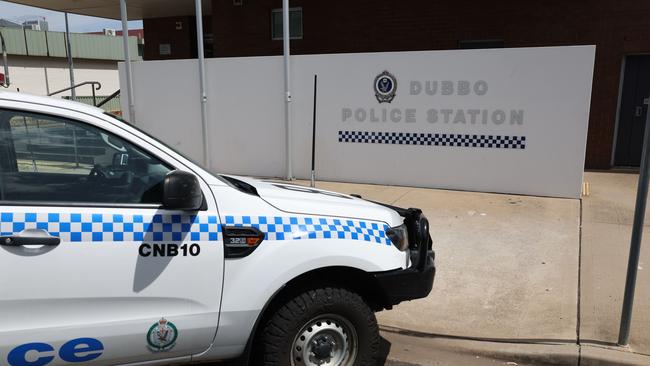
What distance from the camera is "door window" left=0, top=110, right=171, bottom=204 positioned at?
2.50 m

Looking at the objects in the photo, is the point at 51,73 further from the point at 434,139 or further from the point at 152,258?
the point at 152,258

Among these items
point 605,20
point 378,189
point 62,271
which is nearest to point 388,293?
point 62,271

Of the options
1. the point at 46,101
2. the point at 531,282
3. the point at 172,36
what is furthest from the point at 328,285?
the point at 172,36

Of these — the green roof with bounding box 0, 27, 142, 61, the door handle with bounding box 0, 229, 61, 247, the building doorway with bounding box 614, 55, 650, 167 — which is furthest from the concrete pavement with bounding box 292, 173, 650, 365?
the green roof with bounding box 0, 27, 142, 61

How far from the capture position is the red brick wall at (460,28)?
10266 mm

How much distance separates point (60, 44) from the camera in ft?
114

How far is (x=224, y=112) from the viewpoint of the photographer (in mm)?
10406

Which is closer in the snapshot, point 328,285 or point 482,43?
point 328,285

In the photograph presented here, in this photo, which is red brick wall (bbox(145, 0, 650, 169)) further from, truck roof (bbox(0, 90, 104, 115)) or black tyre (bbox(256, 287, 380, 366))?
truck roof (bbox(0, 90, 104, 115))

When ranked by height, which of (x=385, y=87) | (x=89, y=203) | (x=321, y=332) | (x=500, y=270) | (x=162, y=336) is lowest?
(x=500, y=270)

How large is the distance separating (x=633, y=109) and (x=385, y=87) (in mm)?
5157

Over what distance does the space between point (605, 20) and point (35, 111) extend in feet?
35.2

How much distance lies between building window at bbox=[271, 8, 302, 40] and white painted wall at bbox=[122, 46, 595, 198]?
3859 millimetres

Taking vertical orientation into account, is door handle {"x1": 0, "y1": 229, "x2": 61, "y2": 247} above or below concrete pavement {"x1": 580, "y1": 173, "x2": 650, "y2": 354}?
above
